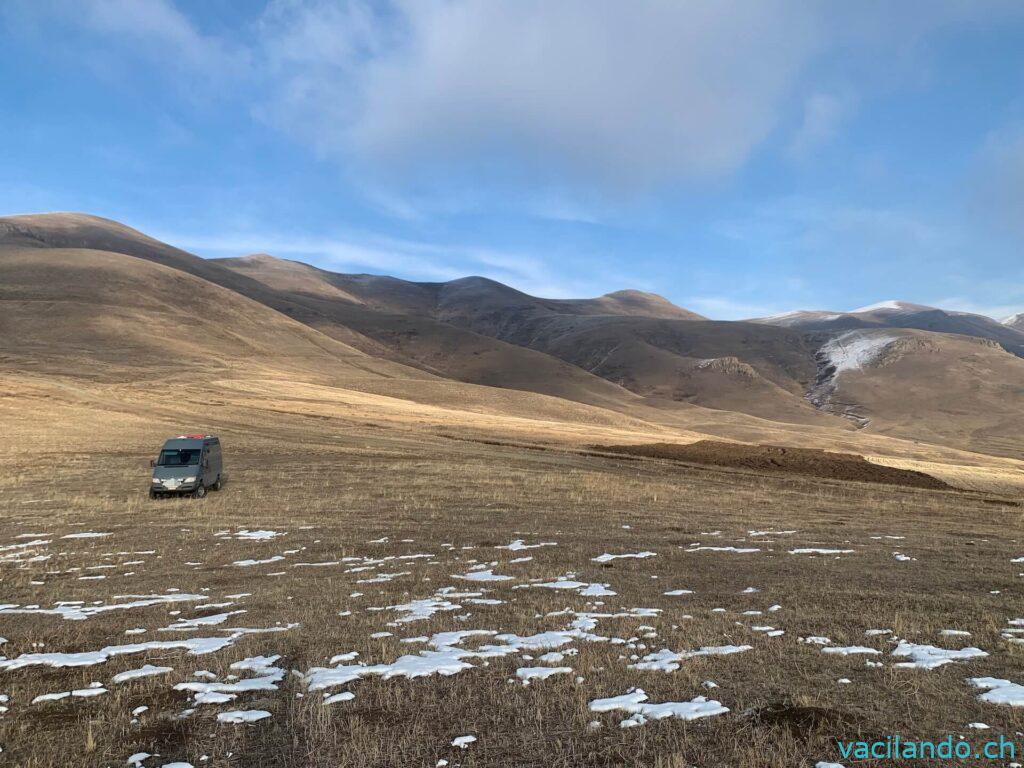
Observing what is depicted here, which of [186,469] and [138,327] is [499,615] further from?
[138,327]

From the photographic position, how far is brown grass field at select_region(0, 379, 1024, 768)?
678cm

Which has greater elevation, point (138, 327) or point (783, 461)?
point (138, 327)

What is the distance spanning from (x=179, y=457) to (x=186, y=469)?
3.83ft

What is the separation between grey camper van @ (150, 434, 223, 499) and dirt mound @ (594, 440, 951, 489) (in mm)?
29828

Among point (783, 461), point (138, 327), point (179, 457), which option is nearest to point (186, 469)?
point (179, 457)

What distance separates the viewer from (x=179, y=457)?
29094mm

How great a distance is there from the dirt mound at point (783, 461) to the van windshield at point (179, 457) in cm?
3063

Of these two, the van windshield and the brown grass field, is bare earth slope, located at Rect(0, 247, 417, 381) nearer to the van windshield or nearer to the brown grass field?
the van windshield

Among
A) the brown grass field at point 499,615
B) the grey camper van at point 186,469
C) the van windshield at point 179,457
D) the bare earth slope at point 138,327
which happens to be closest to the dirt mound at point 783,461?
the brown grass field at point 499,615

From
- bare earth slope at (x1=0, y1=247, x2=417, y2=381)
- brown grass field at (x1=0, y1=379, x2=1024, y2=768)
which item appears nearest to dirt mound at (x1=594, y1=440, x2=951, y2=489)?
brown grass field at (x1=0, y1=379, x2=1024, y2=768)

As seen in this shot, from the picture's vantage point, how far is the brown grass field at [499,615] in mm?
6777

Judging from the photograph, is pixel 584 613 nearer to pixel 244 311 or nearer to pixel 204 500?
pixel 204 500

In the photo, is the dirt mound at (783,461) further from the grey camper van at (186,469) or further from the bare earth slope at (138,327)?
the bare earth slope at (138,327)

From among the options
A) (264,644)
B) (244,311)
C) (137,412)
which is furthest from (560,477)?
(244,311)
